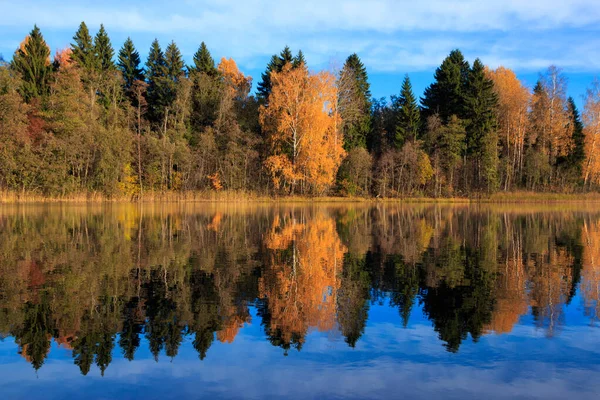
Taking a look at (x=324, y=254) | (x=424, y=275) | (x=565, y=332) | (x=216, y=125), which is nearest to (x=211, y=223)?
(x=324, y=254)

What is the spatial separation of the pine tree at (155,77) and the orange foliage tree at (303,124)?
1438 cm

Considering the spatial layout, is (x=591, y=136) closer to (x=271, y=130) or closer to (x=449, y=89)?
(x=449, y=89)

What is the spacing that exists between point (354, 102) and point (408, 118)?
8.88m

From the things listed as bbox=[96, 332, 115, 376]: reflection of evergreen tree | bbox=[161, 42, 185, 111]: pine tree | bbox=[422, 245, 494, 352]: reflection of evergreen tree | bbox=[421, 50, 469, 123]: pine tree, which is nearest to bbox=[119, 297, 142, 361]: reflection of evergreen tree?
bbox=[96, 332, 115, 376]: reflection of evergreen tree

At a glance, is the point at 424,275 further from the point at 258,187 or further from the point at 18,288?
the point at 258,187

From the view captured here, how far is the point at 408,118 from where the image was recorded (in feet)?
212

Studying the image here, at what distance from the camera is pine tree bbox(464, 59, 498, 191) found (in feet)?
201

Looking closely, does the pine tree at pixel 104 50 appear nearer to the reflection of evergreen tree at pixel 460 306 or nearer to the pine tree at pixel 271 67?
the pine tree at pixel 271 67

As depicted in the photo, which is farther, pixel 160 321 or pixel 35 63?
pixel 35 63

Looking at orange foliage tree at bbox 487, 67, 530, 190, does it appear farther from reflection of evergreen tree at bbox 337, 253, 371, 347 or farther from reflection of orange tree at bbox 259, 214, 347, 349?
reflection of evergreen tree at bbox 337, 253, 371, 347

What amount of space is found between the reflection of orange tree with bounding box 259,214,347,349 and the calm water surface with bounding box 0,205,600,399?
0.16ft

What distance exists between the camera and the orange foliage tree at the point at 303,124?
5216cm

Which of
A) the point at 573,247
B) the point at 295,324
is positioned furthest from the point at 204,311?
the point at 573,247

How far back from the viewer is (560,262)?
1482 cm
